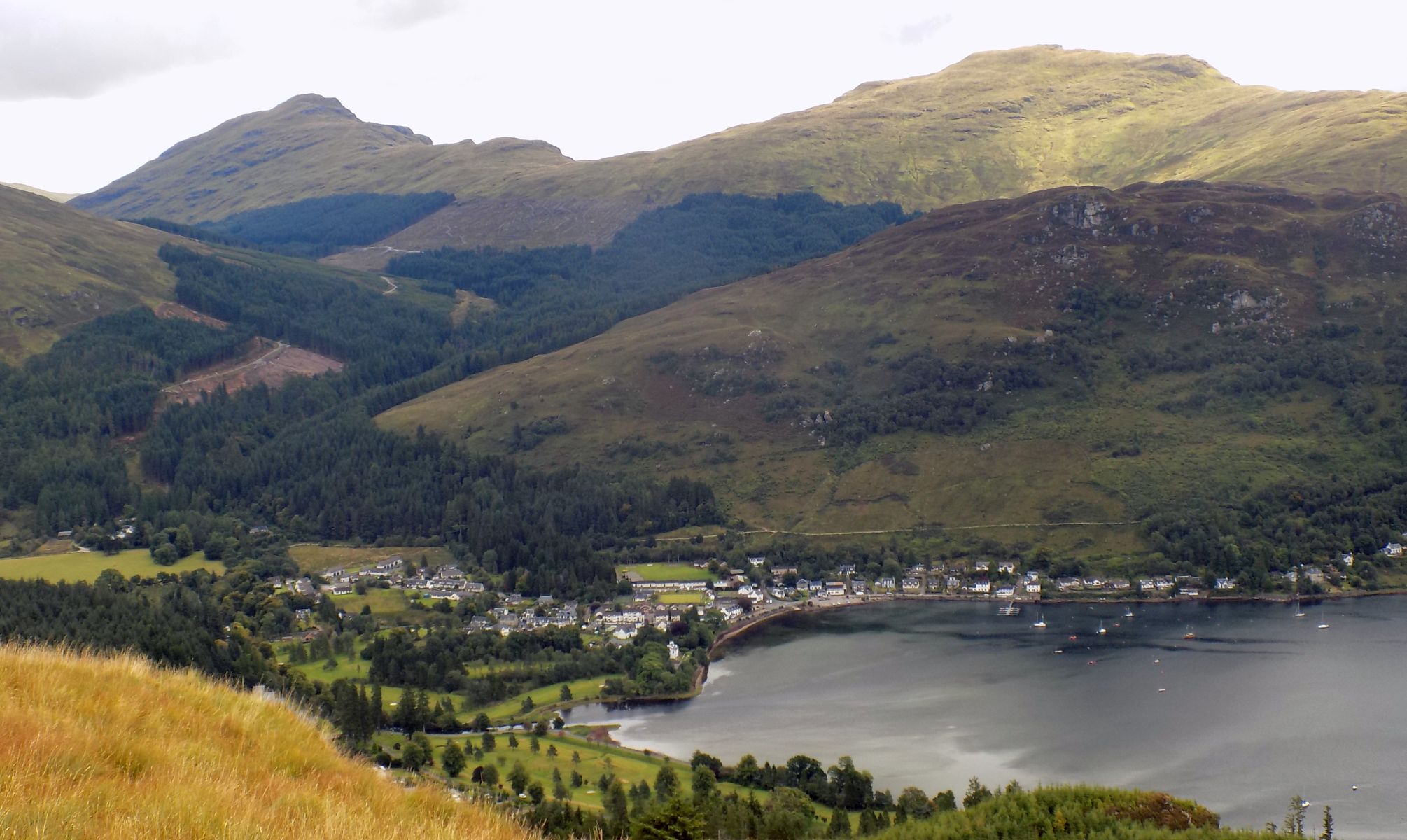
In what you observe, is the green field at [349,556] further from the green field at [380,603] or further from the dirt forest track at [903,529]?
the dirt forest track at [903,529]

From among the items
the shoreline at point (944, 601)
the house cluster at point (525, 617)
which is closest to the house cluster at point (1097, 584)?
the shoreline at point (944, 601)

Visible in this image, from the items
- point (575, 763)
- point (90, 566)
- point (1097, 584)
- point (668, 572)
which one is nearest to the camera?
point (575, 763)

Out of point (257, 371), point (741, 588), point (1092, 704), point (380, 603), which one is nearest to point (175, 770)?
point (1092, 704)

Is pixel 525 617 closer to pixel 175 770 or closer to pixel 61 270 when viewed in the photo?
pixel 175 770

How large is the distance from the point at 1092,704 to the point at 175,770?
59.0m

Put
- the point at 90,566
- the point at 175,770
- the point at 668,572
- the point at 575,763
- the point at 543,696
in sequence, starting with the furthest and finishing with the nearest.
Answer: the point at 668,572
the point at 90,566
the point at 543,696
the point at 575,763
the point at 175,770

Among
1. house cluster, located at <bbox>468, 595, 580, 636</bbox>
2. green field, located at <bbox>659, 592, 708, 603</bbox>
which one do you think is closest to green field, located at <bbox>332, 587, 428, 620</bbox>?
house cluster, located at <bbox>468, 595, 580, 636</bbox>

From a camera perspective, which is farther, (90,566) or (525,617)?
(90,566)

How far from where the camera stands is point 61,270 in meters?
152

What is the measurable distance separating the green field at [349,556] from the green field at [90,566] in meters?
6.85

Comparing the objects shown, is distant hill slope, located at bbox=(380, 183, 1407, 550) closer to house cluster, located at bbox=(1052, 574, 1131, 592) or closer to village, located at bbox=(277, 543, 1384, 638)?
house cluster, located at bbox=(1052, 574, 1131, 592)

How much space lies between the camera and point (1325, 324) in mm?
118750

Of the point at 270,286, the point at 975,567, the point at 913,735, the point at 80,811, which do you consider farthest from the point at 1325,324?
the point at 270,286

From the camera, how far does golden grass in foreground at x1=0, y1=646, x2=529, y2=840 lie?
8.76 m
